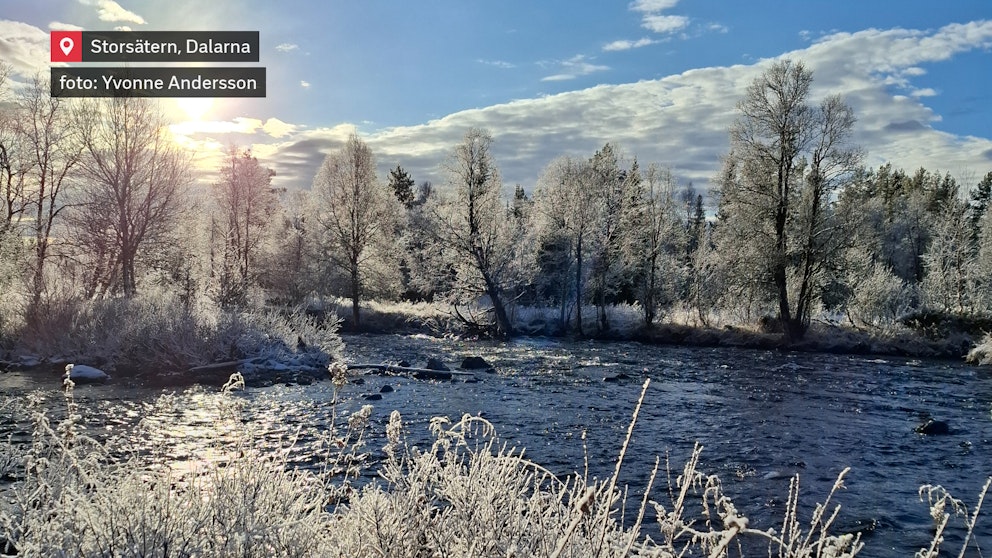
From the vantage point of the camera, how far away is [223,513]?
3.50 meters

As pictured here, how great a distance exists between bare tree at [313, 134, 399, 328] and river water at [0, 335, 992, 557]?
20014 mm

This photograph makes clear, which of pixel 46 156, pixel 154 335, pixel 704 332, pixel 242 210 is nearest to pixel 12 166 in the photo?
pixel 46 156

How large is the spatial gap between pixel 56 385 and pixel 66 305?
18.3 feet

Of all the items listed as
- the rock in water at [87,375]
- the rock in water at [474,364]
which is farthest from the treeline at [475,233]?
the rock in water at [474,364]

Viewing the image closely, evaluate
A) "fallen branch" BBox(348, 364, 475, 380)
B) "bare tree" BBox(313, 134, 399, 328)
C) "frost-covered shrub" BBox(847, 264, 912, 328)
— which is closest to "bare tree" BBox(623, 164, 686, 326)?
"frost-covered shrub" BBox(847, 264, 912, 328)

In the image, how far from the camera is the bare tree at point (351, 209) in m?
41.7

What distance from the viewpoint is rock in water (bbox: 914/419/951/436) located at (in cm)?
1292

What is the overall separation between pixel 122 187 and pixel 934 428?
29.3m

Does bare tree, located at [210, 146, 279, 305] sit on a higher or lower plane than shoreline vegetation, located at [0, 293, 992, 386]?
higher

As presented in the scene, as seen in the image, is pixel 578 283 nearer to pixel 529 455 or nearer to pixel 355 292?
pixel 355 292

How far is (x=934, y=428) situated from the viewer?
42.5 feet

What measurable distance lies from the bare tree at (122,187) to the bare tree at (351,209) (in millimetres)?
13766

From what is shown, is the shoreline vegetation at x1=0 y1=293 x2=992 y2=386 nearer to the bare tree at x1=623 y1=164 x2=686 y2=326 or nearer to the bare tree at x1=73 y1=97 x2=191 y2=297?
the bare tree at x1=73 y1=97 x2=191 y2=297

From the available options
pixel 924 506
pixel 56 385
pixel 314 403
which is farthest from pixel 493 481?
pixel 56 385
